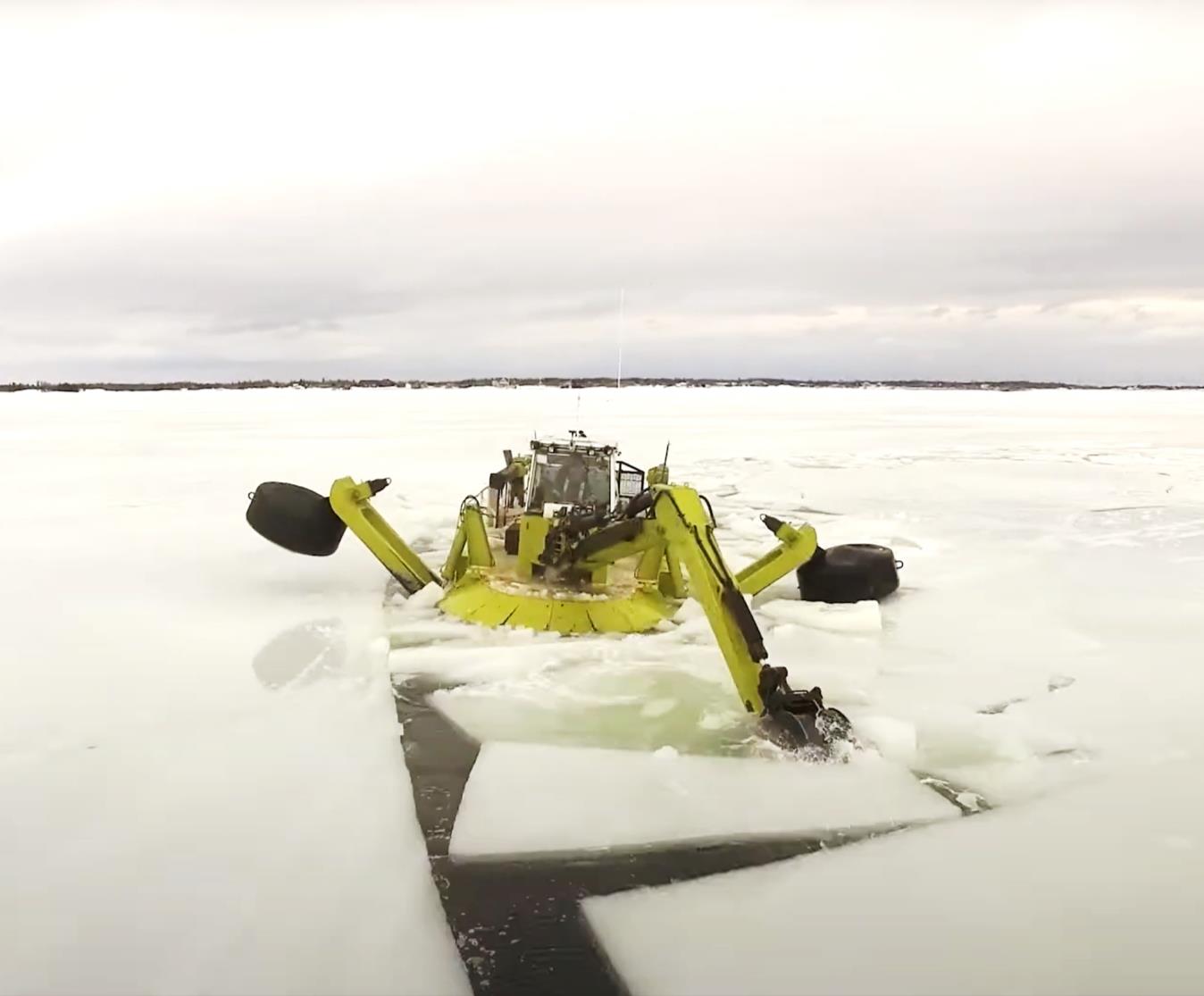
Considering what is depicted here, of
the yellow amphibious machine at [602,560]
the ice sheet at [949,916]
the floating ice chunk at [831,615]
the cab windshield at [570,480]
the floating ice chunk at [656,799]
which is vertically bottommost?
the floating ice chunk at [831,615]

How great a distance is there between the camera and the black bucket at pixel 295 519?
7699 millimetres

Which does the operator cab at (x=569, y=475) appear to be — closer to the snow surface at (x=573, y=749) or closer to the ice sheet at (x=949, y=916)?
the snow surface at (x=573, y=749)

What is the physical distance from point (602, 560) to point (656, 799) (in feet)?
8.42

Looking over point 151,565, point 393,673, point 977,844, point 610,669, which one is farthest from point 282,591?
point 977,844

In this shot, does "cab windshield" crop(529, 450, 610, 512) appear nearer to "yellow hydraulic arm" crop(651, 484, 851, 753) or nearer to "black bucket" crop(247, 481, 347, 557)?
"black bucket" crop(247, 481, 347, 557)

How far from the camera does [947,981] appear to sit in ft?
8.84

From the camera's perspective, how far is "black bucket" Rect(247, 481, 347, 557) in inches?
303

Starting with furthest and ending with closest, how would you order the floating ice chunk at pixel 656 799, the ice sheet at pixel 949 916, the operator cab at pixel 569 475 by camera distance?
1. the operator cab at pixel 569 475
2. the floating ice chunk at pixel 656 799
3. the ice sheet at pixel 949 916

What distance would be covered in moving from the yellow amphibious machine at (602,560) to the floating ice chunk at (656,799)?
37 cm

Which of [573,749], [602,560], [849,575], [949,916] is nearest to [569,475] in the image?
[602,560]

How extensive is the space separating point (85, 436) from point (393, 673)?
21448 millimetres

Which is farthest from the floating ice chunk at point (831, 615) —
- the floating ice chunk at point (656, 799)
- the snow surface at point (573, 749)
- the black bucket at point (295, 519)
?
the black bucket at point (295, 519)

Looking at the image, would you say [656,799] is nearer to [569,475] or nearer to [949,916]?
[949,916]

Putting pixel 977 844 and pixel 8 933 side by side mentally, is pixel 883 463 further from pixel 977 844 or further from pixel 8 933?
pixel 8 933
